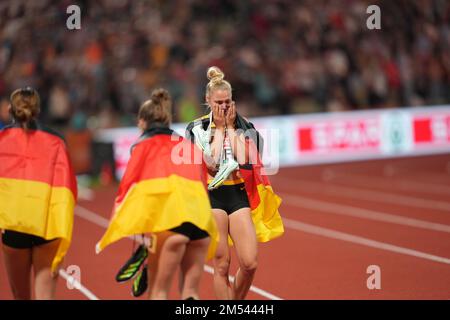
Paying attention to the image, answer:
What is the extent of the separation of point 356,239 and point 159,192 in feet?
18.2

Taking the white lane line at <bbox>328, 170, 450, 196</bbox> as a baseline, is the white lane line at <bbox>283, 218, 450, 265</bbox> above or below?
below

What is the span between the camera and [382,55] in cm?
2003

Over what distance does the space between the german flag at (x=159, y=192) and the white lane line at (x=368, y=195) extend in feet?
25.2

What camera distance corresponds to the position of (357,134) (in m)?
18.2

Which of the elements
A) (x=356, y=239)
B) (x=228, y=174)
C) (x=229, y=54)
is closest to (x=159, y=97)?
(x=228, y=174)

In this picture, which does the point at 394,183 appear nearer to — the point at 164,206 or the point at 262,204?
the point at 262,204

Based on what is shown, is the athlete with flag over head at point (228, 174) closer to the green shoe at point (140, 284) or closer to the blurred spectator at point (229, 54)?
the green shoe at point (140, 284)

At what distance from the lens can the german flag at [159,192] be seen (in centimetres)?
544

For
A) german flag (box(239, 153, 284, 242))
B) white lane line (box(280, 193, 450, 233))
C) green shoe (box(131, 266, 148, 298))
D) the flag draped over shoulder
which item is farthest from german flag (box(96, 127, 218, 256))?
white lane line (box(280, 193, 450, 233))

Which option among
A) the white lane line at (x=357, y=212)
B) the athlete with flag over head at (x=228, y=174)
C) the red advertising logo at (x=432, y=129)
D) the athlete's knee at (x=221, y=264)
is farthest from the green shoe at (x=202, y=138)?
the red advertising logo at (x=432, y=129)

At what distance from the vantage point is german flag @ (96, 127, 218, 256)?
544 centimetres

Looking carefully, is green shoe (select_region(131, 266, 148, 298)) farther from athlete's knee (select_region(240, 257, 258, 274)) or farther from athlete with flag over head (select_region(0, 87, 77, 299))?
athlete's knee (select_region(240, 257, 258, 274))

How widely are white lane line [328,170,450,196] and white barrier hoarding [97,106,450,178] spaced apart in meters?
1.02

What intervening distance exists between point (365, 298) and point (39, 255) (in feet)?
10.8
